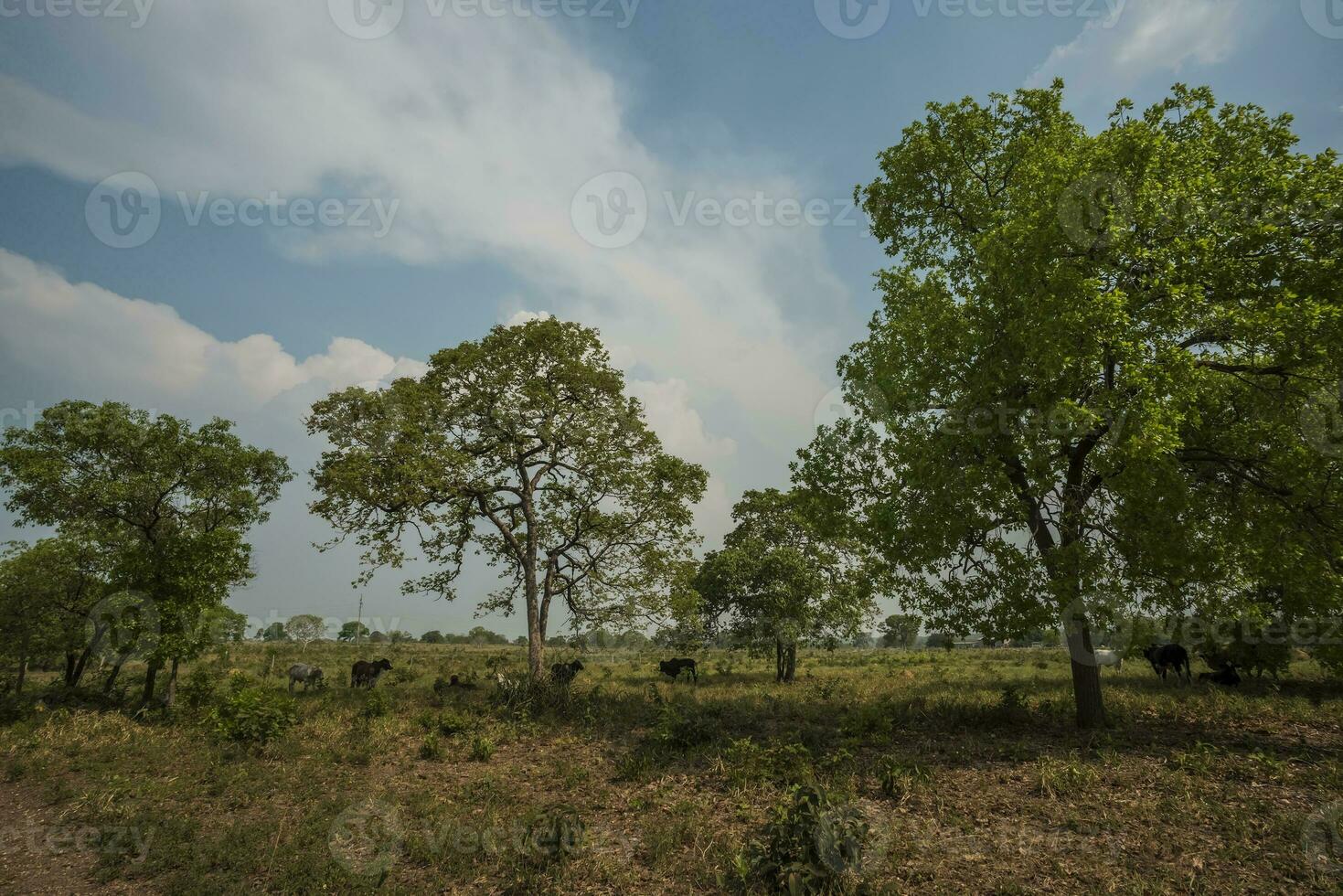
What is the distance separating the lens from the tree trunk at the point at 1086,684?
13.7 m

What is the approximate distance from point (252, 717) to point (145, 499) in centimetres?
1025

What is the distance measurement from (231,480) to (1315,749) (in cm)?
3163

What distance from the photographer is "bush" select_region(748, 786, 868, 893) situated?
25.0ft

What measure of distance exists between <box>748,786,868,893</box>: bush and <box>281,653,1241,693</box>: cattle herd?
45.7 feet

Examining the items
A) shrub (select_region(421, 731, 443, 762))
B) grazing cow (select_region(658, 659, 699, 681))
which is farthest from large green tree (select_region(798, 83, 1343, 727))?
grazing cow (select_region(658, 659, 699, 681))

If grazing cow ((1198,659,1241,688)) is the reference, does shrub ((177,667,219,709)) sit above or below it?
above

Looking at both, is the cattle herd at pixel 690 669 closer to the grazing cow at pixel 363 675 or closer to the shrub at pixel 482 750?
the grazing cow at pixel 363 675

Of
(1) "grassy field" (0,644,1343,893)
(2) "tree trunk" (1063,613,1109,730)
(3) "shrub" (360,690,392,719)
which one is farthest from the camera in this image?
(3) "shrub" (360,690,392,719)

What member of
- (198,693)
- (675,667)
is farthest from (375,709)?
(675,667)

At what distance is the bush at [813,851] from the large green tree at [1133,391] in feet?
Result: 21.3

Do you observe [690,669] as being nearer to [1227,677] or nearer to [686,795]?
[686,795]

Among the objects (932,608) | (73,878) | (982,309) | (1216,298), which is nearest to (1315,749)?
(932,608)

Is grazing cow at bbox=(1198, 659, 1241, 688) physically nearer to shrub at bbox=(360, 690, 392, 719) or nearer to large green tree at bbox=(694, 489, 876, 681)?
large green tree at bbox=(694, 489, 876, 681)

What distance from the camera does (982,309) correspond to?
14.0 metres
